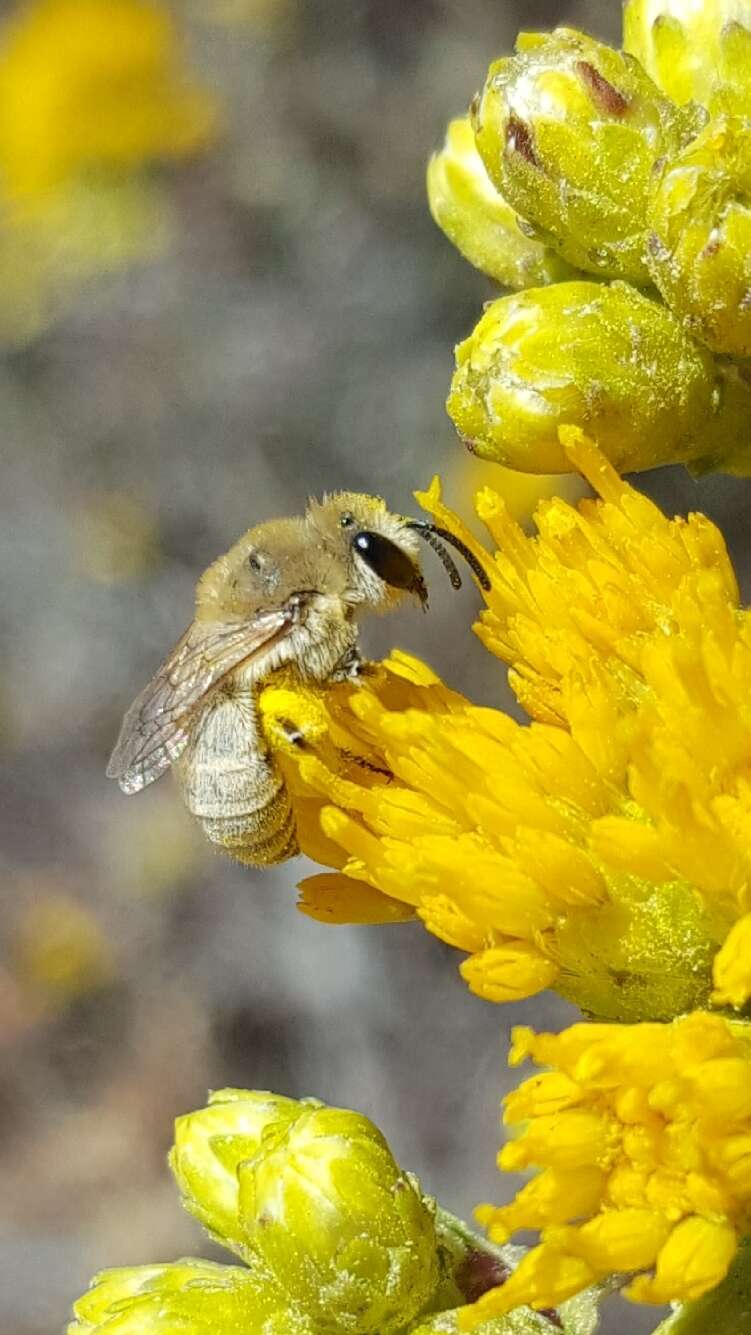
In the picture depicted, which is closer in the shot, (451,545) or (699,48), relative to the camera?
(699,48)

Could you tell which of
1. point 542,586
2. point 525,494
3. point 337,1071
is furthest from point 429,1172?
point 542,586

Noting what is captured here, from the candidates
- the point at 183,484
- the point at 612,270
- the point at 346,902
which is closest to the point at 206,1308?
the point at 346,902

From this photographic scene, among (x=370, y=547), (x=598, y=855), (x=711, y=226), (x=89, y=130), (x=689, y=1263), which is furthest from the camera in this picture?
(x=89, y=130)

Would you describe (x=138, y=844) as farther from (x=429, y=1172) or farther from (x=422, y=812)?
(x=422, y=812)

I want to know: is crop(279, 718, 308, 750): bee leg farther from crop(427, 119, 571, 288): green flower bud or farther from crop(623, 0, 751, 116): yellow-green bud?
crop(623, 0, 751, 116): yellow-green bud

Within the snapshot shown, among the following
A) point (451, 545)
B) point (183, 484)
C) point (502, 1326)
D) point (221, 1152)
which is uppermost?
point (183, 484)

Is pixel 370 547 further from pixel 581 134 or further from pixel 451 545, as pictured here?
pixel 581 134

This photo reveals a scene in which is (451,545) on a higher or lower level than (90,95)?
lower
